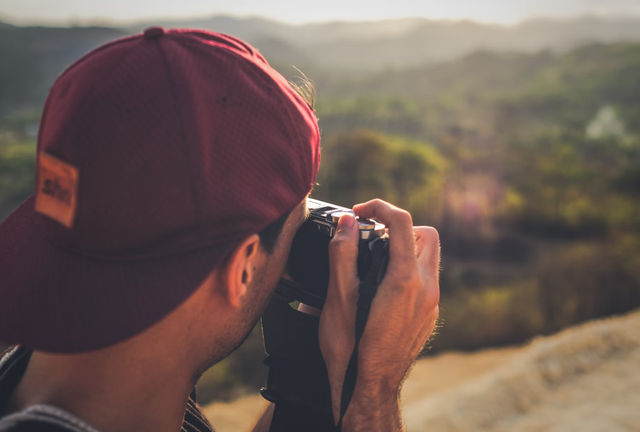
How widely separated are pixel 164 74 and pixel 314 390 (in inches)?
40.7

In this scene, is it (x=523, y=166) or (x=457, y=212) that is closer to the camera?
(x=457, y=212)

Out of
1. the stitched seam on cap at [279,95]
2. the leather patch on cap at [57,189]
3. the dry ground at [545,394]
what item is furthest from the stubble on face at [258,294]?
the dry ground at [545,394]

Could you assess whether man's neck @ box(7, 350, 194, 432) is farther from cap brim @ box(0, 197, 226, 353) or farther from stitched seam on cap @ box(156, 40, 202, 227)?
stitched seam on cap @ box(156, 40, 202, 227)

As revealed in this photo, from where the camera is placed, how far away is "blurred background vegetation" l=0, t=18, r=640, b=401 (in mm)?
7023

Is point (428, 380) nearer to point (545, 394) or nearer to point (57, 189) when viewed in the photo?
point (545, 394)

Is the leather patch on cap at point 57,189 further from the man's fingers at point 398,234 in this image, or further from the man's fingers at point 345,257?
the man's fingers at point 398,234

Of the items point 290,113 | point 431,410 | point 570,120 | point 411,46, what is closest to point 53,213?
point 290,113

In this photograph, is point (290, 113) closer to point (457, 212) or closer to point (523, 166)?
point (457, 212)

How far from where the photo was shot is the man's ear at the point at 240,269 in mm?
1200

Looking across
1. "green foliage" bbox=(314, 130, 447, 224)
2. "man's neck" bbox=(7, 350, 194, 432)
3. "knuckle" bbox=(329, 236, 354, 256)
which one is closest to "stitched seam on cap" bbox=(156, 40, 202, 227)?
"man's neck" bbox=(7, 350, 194, 432)

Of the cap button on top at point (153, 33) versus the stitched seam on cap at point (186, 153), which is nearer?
the stitched seam on cap at point (186, 153)

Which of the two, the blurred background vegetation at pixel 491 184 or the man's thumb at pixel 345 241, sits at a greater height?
the man's thumb at pixel 345 241

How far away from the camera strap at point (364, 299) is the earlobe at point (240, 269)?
32cm

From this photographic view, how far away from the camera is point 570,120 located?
42.2 metres
